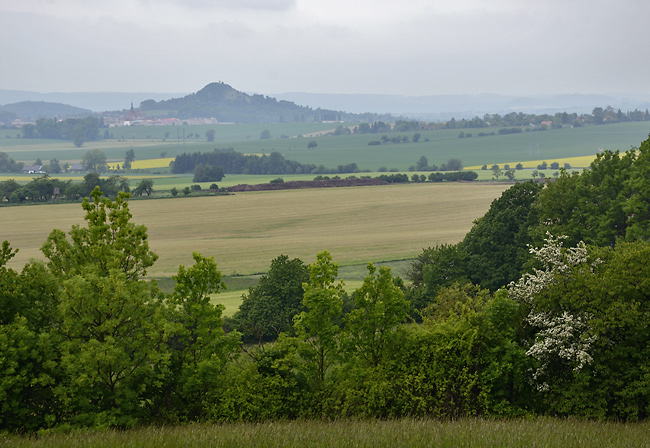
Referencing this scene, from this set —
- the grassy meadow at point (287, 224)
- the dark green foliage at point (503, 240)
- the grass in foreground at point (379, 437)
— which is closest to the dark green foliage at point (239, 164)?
the grassy meadow at point (287, 224)

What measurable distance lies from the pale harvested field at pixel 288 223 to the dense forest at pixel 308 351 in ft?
139

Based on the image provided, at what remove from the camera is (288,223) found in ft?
330

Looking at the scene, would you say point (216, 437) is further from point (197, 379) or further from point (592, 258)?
point (592, 258)

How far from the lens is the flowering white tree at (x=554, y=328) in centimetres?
2327

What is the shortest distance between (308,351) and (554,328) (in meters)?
9.07

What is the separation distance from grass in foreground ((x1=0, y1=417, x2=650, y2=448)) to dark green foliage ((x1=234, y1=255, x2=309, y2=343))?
28.8 metres

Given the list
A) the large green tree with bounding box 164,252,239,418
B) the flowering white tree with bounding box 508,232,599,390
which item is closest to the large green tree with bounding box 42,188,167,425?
the large green tree with bounding box 164,252,239,418

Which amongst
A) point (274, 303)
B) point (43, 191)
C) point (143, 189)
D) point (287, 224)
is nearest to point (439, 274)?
point (274, 303)

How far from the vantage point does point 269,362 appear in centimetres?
2466

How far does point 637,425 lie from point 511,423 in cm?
444

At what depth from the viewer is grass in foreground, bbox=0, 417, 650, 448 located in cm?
1506

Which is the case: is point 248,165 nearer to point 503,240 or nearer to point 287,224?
point 287,224

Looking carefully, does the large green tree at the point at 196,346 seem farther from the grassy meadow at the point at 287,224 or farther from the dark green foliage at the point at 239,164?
the dark green foliage at the point at 239,164

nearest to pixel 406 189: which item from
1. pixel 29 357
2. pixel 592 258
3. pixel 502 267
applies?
pixel 502 267
